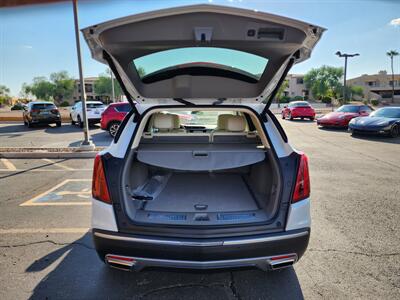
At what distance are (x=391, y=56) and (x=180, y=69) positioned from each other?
9605 cm

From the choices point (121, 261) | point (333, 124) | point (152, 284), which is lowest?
point (152, 284)

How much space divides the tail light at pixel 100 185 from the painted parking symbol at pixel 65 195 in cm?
230

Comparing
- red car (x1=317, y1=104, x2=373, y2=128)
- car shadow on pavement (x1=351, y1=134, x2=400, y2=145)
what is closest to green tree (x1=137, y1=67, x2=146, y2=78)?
car shadow on pavement (x1=351, y1=134, x2=400, y2=145)

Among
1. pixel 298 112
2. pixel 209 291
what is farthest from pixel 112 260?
pixel 298 112

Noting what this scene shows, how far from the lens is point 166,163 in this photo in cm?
285

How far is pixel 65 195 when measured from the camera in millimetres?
4562

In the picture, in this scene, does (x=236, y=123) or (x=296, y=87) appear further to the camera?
(x=296, y=87)

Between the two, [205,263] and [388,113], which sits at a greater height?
[388,113]

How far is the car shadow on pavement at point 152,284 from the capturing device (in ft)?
7.10

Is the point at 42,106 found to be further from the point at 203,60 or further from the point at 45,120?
the point at 203,60

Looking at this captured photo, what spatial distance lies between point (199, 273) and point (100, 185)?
102 cm

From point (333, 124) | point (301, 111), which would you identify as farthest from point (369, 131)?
point (301, 111)

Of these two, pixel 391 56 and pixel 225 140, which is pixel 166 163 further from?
pixel 391 56

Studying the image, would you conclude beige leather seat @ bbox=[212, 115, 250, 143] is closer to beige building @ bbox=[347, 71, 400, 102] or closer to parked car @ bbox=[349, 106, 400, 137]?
parked car @ bbox=[349, 106, 400, 137]
